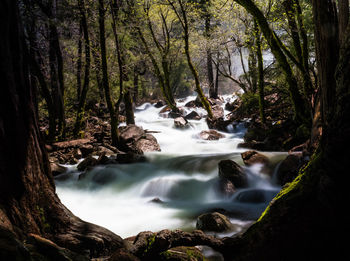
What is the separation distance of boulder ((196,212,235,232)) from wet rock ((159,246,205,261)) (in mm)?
2187

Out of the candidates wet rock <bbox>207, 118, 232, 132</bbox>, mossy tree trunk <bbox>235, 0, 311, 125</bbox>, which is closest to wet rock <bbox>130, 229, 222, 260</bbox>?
mossy tree trunk <bbox>235, 0, 311, 125</bbox>

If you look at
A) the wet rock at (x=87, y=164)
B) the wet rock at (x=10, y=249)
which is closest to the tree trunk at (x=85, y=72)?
the wet rock at (x=87, y=164)

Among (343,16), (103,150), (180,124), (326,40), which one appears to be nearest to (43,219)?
(326,40)

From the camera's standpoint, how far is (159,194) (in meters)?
8.22

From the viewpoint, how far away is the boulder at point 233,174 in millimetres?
7544

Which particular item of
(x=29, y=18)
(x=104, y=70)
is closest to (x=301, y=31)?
(x=104, y=70)

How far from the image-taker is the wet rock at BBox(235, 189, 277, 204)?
6.95 meters

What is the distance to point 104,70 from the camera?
11195mm

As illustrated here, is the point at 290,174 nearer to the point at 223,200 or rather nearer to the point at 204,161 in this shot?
the point at 223,200

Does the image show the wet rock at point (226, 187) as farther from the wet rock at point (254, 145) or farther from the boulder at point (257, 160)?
the wet rock at point (254, 145)

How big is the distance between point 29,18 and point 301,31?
34.2 ft

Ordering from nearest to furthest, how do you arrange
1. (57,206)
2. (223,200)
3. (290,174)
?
(57,206) → (290,174) → (223,200)

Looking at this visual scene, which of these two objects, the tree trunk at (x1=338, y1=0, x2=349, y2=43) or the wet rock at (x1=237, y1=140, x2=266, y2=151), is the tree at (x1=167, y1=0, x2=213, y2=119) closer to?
the wet rock at (x1=237, y1=140, x2=266, y2=151)

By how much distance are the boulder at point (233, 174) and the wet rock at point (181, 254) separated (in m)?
4.88
